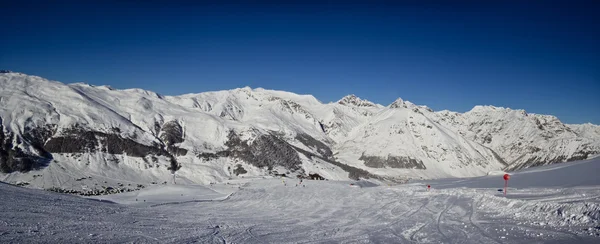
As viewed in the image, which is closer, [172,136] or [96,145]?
[96,145]

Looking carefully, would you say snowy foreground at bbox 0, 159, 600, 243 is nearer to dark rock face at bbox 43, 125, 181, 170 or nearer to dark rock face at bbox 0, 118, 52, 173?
dark rock face at bbox 0, 118, 52, 173

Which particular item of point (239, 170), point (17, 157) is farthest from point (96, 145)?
point (239, 170)

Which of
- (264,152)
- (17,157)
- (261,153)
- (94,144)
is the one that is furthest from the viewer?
(264,152)

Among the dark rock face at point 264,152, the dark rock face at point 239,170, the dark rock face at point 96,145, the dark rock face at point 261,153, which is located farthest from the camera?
the dark rock face at point 264,152

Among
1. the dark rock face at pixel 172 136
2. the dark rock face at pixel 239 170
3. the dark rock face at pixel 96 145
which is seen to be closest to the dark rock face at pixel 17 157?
the dark rock face at pixel 96 145

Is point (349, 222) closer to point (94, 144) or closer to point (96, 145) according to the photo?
point (96, 145)

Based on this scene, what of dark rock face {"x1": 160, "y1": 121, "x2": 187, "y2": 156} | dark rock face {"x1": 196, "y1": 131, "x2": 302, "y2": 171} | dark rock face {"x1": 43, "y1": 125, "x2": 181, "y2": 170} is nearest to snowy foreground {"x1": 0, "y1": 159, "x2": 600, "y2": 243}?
dark rock face {"x1": 43, "y1": 125, "x2": 181, "y2": 170}

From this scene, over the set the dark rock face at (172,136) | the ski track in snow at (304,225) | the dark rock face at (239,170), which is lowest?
the ski track in snow at (304,225)

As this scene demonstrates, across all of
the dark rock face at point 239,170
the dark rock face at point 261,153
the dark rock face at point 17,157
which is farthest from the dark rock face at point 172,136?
the dark rock face at point 17,157

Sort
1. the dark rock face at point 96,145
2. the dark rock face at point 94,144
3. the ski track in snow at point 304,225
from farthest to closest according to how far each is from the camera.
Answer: the dark rock face at point 96,145 → the dark rock face at point 94,144 → the ski track in snow at point 304,225

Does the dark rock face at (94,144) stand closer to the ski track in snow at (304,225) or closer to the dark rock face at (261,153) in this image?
the dark rock face at (261,153)

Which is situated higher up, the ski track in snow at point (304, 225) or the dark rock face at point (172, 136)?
the dark rock face at point (172, 136)

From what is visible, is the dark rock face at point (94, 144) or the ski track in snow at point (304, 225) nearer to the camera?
the ski track in snow at point (304, 225)
